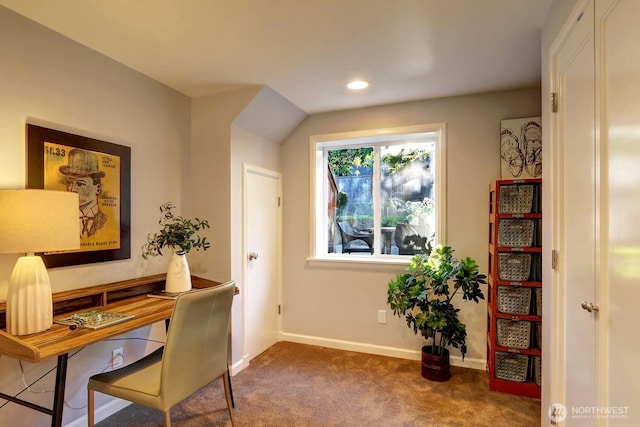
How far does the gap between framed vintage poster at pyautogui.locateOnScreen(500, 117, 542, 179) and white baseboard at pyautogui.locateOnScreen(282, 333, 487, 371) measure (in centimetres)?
160

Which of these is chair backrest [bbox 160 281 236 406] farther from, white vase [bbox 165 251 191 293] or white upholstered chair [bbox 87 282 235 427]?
white vase [bbox 165 251 191 293]

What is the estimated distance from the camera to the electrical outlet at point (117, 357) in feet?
7.36

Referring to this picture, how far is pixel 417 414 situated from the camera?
2227mm

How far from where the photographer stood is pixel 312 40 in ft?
6.61

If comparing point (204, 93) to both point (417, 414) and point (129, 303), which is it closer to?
point (129, 303)

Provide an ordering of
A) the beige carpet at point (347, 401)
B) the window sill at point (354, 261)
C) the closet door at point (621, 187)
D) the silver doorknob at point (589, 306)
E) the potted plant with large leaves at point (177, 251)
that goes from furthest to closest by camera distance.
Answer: the window sill at point (354, 261) < the potted plant with large leaves at point (177, 251) < the beige carpet at point (347, 401) < the silver doorknob at point (589, 306) < the closet door at point (621, 187)

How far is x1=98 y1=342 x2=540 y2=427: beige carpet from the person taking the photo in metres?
2.16

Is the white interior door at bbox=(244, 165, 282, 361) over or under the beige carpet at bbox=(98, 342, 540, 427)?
over

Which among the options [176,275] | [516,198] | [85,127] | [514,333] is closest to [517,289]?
[514,333]

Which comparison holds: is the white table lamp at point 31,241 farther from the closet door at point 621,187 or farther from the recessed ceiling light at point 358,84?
the closet door at point 621,187

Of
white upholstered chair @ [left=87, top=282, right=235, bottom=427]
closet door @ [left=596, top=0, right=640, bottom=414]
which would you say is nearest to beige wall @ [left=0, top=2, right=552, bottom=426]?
white upholstered chair @ [left=87, top=282, right=235, bottom=427]

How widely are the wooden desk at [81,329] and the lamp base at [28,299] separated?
0.04 m

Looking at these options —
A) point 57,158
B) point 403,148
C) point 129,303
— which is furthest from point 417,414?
point 57,158

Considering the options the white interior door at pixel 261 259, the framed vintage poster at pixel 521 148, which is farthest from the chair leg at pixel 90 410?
the framed vintage poster at pixel 521 148
